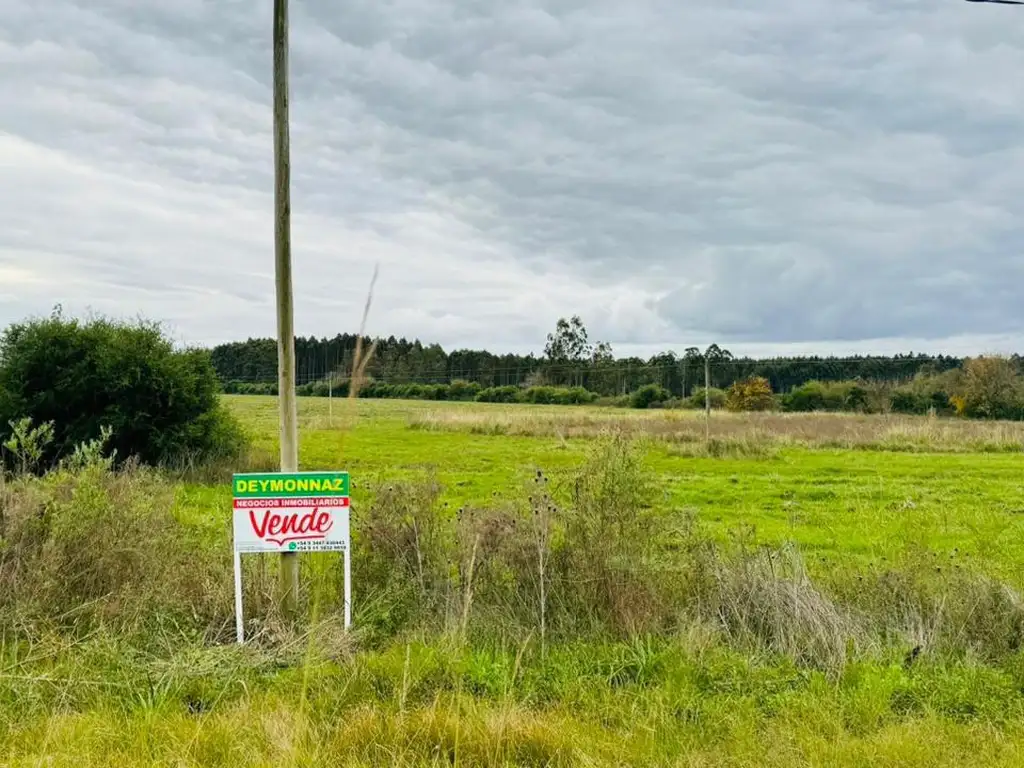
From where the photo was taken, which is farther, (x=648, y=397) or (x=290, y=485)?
(x=648, y=397)

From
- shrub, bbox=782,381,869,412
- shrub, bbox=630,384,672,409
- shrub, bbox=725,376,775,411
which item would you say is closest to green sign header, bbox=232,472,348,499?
shrub, bbox=725,376,775,411

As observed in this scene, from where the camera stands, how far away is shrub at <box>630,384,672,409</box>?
221ft

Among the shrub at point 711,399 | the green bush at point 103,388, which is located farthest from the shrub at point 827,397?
the green bush at point 103,388

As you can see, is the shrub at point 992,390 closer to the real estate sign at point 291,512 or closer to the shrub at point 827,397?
the shrub at point 827,397

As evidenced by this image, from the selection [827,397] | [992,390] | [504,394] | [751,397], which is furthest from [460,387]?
[504,394]

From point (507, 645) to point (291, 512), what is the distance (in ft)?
6.07

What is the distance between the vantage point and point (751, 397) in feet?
187

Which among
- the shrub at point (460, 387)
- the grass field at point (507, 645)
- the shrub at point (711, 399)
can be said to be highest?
the shrub at point (460, 387)

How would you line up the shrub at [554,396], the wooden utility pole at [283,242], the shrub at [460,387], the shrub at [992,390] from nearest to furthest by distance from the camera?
the wooden utility pole at [283,242] < the shrub at [460,387] < the shrub at [992,390] < the shrub at [554,396]

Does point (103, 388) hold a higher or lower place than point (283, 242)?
lower

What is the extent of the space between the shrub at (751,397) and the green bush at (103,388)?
46.5 m

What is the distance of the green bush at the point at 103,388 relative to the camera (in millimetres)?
16219

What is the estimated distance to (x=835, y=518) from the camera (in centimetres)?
1289

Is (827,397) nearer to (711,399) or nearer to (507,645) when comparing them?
(711,399)
